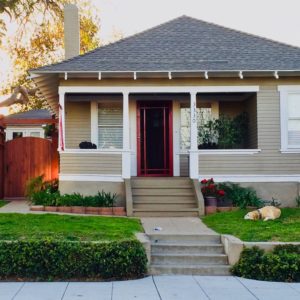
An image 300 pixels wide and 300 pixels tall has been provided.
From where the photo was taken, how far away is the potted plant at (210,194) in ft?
45.5

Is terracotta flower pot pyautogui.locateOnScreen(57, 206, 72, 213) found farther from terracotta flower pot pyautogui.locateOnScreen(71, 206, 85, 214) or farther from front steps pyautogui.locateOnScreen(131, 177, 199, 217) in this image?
front steps pyautogui.locateOnScreen(131, 177, 199, 217)

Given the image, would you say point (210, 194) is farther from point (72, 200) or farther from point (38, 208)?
point (38, 208)

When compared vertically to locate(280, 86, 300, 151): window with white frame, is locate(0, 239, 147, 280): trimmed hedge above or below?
below

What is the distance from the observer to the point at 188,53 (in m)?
16.2

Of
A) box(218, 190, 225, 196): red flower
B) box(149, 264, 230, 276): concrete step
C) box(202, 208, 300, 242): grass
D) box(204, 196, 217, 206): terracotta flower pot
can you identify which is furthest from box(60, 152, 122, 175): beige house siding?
box(149, 264, 230, 276): concrete step

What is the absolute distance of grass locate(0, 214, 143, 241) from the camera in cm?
889

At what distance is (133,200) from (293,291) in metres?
7.28

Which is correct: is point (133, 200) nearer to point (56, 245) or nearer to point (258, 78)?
point (258, 78)

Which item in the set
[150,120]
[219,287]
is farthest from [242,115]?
[219,287]

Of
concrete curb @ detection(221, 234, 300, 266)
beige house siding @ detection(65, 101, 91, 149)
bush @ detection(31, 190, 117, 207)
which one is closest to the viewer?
concrete curb @ detection(221, 234, 300, 266)

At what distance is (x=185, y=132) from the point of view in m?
17.1

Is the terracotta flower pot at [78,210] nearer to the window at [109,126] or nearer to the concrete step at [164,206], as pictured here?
the concrete step at [164,206]

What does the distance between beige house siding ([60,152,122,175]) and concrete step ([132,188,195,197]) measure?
0.85 metres

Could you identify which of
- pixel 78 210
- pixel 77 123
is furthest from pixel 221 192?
pixel 77 123
